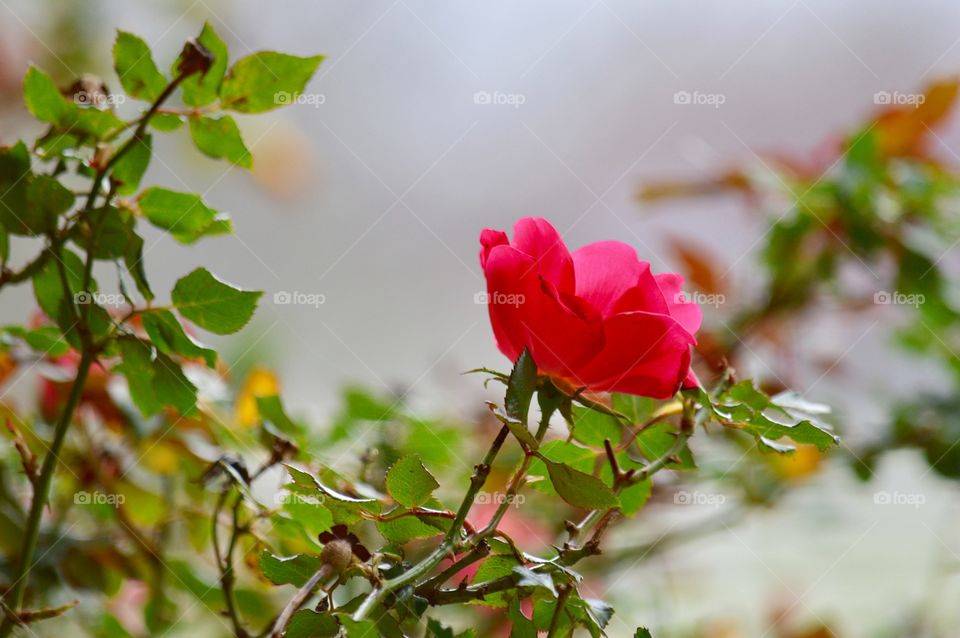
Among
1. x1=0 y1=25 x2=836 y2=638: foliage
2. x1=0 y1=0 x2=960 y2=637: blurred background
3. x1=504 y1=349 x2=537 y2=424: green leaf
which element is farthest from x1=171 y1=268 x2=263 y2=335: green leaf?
x1=0 y1=0 x2=960 y2=637: blurred background

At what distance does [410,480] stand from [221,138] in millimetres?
160

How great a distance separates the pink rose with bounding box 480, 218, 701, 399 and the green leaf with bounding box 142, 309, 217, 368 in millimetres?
104

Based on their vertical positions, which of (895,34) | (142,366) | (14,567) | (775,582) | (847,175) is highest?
(895,34)

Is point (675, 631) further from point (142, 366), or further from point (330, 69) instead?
point (330, 69)

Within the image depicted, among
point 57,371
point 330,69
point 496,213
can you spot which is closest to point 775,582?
point 496,213

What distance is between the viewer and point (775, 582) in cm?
141

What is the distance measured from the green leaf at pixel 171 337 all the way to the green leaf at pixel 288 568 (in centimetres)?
9

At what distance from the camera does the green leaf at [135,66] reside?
0.31 meters

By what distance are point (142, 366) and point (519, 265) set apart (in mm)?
140

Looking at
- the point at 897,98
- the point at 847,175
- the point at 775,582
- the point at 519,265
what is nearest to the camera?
the point at 519,265
